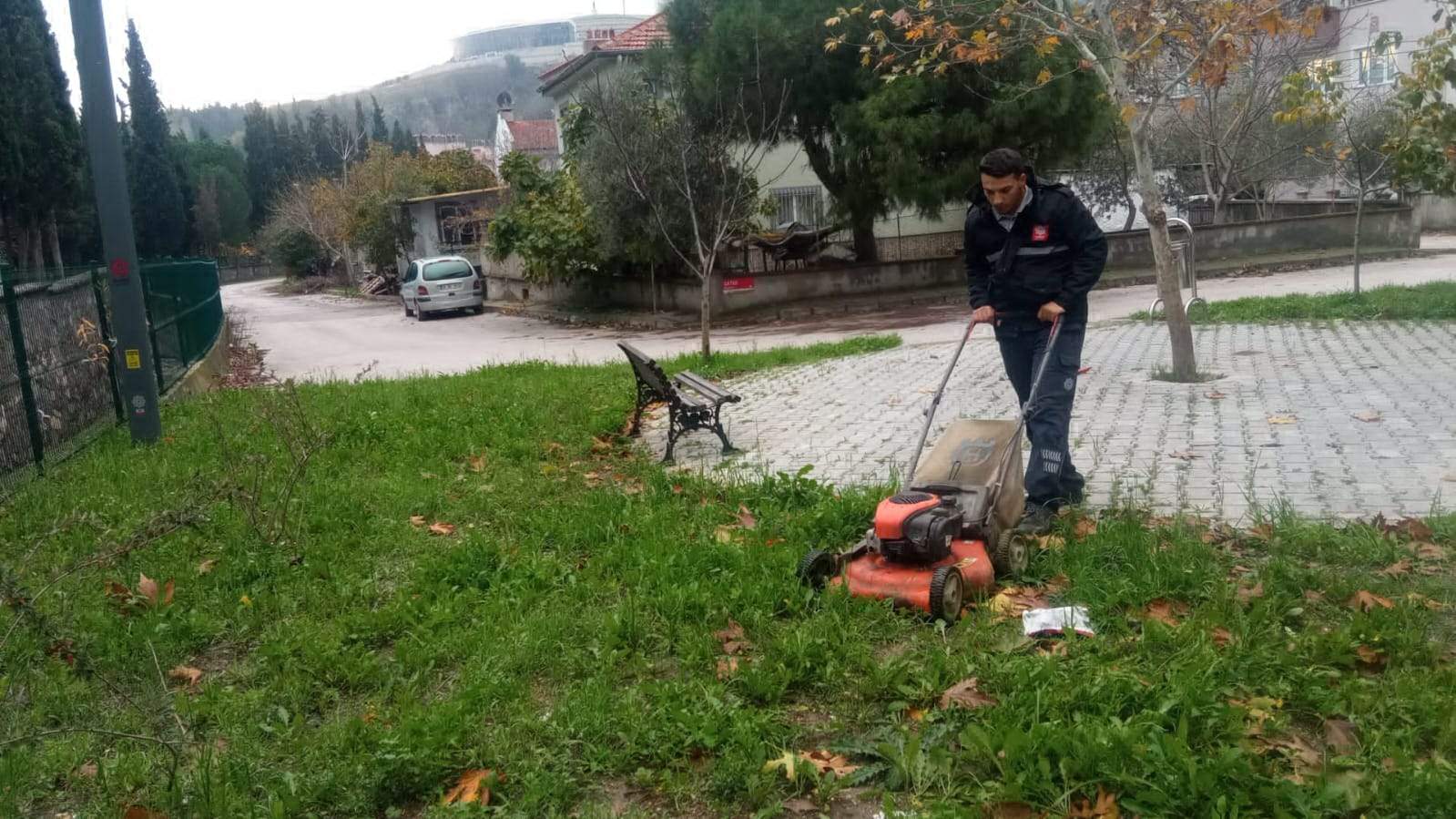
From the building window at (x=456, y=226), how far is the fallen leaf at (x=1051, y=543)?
3979cm

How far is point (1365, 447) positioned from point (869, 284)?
20.3 m

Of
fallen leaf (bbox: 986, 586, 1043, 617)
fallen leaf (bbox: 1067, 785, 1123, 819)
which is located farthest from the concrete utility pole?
fallen leaf (bbox: 1067, 785, 1123, 819)

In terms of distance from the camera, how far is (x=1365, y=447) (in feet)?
23.3

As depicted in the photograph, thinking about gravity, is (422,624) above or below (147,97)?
below

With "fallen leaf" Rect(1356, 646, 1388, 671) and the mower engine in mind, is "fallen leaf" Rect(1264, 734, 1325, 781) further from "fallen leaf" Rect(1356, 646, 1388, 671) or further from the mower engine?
the mower engine

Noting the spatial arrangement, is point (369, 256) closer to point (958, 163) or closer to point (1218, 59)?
point (958, 163)

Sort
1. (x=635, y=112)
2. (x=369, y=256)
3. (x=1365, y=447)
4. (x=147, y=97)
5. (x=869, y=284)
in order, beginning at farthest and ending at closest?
(x=147, y=97) → (x=369, y=256) → (x=869, y=284) → (x=635, y=112) → (x=1365, y=447)

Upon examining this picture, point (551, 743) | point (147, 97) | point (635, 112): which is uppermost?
point (147, 97)

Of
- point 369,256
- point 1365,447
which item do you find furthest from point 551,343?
point 369,256

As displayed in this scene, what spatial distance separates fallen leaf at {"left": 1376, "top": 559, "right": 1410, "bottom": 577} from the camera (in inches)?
185

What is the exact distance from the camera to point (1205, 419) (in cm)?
841

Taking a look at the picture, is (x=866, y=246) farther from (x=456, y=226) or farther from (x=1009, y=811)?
(x=1009, y=811)

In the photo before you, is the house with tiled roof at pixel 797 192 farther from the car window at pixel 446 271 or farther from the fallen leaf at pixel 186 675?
the fallen leaf at pixel 186 675

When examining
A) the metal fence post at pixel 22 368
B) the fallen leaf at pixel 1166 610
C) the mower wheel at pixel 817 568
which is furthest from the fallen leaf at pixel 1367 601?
the metal fence post at pixel 22 368
